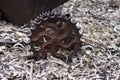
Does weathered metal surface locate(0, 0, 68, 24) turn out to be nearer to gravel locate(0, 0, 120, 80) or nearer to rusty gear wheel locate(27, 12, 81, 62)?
gravel locate(0, 0, 120, 80)

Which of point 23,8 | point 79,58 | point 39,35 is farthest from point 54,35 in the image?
point 23,8

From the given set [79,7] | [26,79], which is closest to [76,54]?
[26,79]

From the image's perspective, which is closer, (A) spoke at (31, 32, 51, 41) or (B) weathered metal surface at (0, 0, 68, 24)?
(A) spoke at (31, 32, 51, 41)

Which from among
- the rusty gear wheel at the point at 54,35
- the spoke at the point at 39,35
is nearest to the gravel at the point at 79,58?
the rusty gear wheel at the point at 54,35

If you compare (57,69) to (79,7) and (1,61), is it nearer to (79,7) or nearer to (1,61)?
(1,61)

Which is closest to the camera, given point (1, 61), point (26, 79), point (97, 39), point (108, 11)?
point (26, 79)

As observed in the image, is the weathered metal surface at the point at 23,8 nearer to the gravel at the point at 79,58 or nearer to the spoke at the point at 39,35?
the gravel at the point at 79,58

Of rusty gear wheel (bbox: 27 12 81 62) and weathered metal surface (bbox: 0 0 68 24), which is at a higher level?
weathered metal surface (bbox: 0 0 68 24)

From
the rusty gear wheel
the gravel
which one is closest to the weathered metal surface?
the gravel
